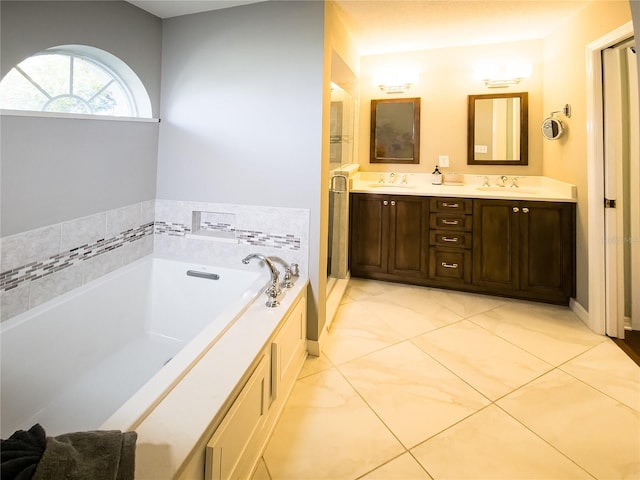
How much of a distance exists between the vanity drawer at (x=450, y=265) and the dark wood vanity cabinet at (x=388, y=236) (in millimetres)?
85

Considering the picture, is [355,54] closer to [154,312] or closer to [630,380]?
[154,312]

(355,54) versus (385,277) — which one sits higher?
(355,54)

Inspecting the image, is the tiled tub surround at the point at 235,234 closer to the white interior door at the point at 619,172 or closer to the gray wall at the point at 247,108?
the gray wall at the point at 247,108

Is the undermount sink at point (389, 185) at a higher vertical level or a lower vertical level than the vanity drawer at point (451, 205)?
higher

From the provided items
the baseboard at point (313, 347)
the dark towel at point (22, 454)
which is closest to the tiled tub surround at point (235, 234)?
the baseboard at point (313, 347)

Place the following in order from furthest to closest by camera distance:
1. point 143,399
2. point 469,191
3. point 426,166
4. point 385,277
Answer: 1. point 426,166
2. point 385,277
3. point 469,191
4. point 143,399

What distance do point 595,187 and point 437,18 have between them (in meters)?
1.78

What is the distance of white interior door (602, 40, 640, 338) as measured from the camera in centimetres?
233

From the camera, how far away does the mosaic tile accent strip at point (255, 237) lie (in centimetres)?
225

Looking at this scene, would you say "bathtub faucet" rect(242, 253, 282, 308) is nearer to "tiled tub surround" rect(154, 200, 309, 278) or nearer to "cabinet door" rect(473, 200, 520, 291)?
"tiled tub surround" rect(154, 200, 309, 278)

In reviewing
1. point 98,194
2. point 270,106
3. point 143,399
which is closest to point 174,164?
point 98,194

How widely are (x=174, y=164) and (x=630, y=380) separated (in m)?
3.26

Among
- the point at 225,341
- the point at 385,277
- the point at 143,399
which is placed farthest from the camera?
the point at 385,277

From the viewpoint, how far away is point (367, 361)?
2.17m
